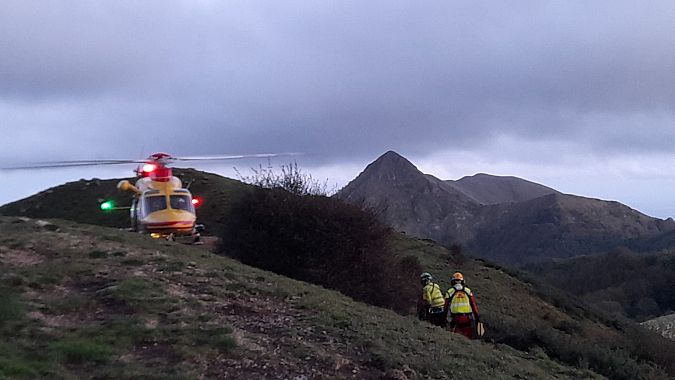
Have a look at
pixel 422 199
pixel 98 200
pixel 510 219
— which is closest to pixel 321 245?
Result: pixel 98 200

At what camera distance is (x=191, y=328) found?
382 inches

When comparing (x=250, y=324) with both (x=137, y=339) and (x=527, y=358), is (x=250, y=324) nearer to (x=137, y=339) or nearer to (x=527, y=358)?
(x=137, y=339)

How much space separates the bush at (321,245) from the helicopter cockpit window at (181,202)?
224 centimetres

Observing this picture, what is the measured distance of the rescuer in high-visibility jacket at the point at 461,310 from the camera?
15.1 meters

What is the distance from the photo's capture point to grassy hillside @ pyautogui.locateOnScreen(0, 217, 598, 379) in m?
8.41

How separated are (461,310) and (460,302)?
160 millimetres

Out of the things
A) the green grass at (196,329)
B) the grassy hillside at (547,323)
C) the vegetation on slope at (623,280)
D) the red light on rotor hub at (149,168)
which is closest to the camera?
the green grass at (196,329)

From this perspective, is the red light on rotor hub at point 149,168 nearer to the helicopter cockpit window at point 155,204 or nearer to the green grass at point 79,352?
the helicopter cockpit window at point 155,204

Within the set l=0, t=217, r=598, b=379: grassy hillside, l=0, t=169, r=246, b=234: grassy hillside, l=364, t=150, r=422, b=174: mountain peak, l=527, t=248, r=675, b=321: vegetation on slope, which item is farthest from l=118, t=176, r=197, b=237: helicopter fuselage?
l=364, t=150, r=422, b=174: mountain peak

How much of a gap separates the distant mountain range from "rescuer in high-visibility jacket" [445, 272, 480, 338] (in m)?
122

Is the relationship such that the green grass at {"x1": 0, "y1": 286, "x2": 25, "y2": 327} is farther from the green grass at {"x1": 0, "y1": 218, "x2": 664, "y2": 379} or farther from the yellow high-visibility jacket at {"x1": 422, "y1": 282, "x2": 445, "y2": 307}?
the yellow high-visibility jacket at {"x1": 422, "y1": 282, "x2": 445, "y2": 307}

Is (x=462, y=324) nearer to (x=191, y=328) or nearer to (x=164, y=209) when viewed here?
(x=191, y=328)

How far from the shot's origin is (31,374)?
7383mm

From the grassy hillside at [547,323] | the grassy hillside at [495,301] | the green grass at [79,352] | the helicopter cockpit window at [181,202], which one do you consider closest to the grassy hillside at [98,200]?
the grassy hillside at [495,301]
